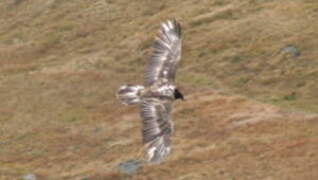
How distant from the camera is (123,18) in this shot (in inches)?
5133

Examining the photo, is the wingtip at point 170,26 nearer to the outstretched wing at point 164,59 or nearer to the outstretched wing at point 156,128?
the outstretched wing at point 164,59

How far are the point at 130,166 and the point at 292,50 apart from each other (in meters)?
41.4

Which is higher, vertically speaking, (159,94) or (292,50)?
(159,94)

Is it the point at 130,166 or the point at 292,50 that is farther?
the point at 292,50

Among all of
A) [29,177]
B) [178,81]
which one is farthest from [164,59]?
[178,81]

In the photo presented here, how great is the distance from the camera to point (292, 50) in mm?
100125

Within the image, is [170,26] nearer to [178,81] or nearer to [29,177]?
[29,177]

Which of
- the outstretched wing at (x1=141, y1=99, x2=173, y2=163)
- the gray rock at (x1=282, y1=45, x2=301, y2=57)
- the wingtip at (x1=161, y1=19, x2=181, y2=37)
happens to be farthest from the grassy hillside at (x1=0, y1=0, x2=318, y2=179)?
the outstretched wing at (x1=141, y1=99, x2=173, y2=163)

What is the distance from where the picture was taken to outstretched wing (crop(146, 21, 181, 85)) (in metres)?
29.6

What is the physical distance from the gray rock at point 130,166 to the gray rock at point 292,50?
39026mm

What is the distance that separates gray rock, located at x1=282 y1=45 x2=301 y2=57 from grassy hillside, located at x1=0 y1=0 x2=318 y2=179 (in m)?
0.18

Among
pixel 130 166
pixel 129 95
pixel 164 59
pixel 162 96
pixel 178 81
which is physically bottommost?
pixel 178 81

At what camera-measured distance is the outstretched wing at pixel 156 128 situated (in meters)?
23.5

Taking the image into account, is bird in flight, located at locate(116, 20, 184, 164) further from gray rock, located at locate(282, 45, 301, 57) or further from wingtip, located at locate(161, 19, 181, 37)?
gray rock, located at locate(282, 45, 301, 57)
